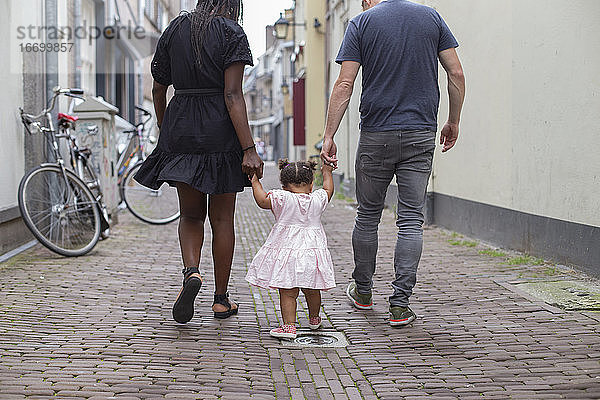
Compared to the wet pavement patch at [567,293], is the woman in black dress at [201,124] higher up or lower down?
higher up

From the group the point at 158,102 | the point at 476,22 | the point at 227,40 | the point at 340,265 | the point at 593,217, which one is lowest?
the point at 340,265

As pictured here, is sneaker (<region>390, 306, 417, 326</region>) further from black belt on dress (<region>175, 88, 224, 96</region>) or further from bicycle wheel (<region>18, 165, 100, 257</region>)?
bicycle wheel (<region>18, 165, 100, 257</region>)

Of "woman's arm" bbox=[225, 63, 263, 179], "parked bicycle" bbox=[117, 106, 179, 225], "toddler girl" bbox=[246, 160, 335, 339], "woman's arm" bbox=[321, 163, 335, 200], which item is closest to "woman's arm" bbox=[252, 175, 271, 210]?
"toddler girl" bbox=[246, 160, 335, 339]

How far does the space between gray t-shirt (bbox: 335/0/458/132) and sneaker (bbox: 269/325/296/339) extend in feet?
3.97

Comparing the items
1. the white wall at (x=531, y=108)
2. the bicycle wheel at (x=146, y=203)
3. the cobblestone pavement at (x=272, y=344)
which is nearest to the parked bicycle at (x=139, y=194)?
the bicycle wheel at (x=146, y=203)

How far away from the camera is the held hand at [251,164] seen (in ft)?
14.0

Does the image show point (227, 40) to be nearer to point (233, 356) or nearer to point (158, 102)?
point (158, 102)

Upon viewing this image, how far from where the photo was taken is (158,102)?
4.56 metres

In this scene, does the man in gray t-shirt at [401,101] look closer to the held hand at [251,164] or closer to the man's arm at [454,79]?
the man's arm at [454,79]

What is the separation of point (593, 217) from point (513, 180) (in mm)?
1519

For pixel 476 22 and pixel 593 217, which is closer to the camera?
pixel 593 217

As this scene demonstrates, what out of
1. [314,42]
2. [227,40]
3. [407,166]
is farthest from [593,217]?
[314,42]

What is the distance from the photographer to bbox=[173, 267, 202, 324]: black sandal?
4168 millimetres

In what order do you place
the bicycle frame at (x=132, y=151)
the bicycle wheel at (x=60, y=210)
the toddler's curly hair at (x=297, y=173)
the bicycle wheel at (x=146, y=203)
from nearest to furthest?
the toddler's curly hair at (x=297, y=173) → the bicycle wheel at (x=60, y=210) → the bicycle wheel at (x=146, y=203) → the bicycle frame at (x=132, y=151)
